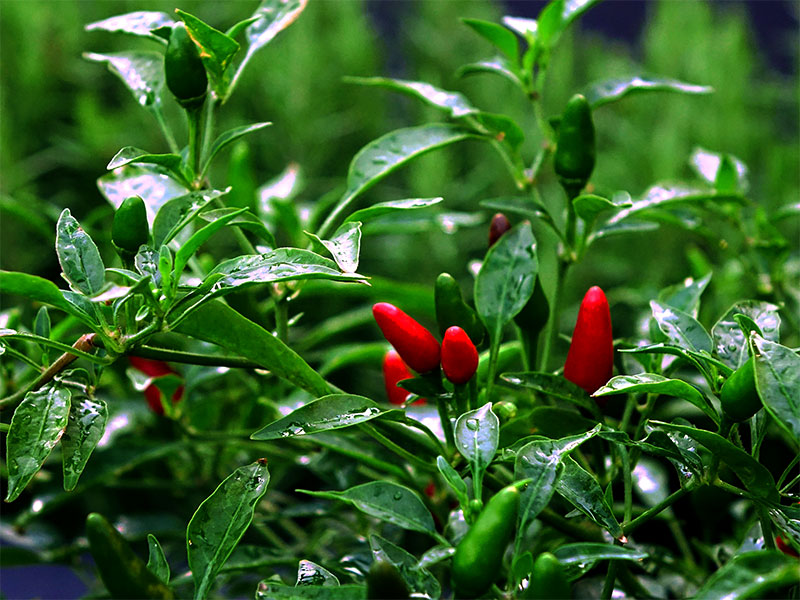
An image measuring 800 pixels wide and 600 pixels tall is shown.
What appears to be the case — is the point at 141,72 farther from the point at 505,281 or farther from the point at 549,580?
the point at 549,580

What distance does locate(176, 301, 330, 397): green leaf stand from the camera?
42 cm

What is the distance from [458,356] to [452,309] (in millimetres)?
41

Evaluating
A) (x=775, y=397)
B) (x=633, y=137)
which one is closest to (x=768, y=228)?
(x=775, y=397)

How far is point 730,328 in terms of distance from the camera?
465mm

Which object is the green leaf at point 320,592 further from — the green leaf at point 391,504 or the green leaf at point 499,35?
the green leaf at point 499,35

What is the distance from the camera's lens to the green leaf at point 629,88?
1.92 ft

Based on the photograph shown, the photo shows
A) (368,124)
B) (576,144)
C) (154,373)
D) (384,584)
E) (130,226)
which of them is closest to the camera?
(384,584)

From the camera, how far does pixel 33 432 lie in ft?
1.30

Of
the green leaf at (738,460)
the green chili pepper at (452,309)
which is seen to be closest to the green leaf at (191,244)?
the green chili pepper at (452,309)

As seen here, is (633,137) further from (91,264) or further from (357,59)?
(91,264)

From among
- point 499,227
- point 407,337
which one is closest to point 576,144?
point 499,227

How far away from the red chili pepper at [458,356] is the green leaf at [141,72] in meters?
0.25

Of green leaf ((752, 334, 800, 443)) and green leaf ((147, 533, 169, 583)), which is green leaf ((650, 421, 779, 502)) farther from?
green leaf ((147, 533, 169, 583))

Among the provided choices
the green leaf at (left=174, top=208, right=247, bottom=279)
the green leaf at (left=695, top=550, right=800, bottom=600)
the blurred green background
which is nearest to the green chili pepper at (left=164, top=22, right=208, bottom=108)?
the green leaf at (left=174, top=208, right=247, bottom=279)
